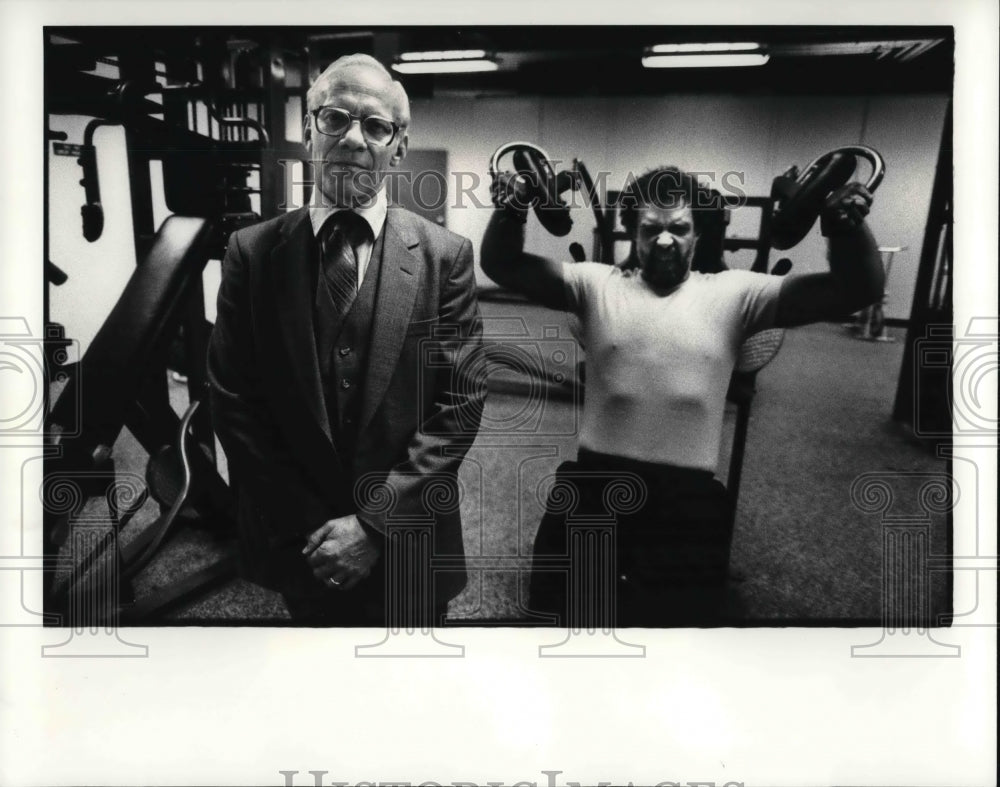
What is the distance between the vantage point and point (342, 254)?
190 centimetres

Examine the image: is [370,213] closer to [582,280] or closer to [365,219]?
[365,219]

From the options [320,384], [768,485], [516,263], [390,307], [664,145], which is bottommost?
[768,485]

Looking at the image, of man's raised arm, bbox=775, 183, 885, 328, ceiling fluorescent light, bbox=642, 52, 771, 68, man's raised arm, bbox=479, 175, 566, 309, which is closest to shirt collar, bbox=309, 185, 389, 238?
man's raised arm, bbox=479, 175, 566, 309

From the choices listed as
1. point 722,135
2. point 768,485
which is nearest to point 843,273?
point 722,135

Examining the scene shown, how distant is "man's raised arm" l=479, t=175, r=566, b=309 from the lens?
1921mm

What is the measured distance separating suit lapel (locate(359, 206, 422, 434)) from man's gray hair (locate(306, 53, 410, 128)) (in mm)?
227

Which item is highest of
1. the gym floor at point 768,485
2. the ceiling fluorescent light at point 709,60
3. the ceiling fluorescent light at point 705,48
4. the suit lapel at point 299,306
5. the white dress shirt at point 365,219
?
the ceiling fluorescent light at point 705,48

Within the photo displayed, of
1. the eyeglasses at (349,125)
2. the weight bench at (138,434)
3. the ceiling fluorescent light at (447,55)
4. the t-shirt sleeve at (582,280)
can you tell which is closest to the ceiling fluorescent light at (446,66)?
the ceiling fluorescent light at (447,55)

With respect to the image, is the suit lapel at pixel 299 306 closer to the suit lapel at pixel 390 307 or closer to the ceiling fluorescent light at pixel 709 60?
the suit lapel at pixel 390 307

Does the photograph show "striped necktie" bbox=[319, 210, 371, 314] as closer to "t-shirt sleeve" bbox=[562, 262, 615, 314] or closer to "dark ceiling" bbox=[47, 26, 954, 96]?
"dark ceiling" bbox=[47, 26, 954, 96]

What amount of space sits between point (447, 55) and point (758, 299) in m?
0.93

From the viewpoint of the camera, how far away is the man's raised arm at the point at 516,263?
6.30ft
